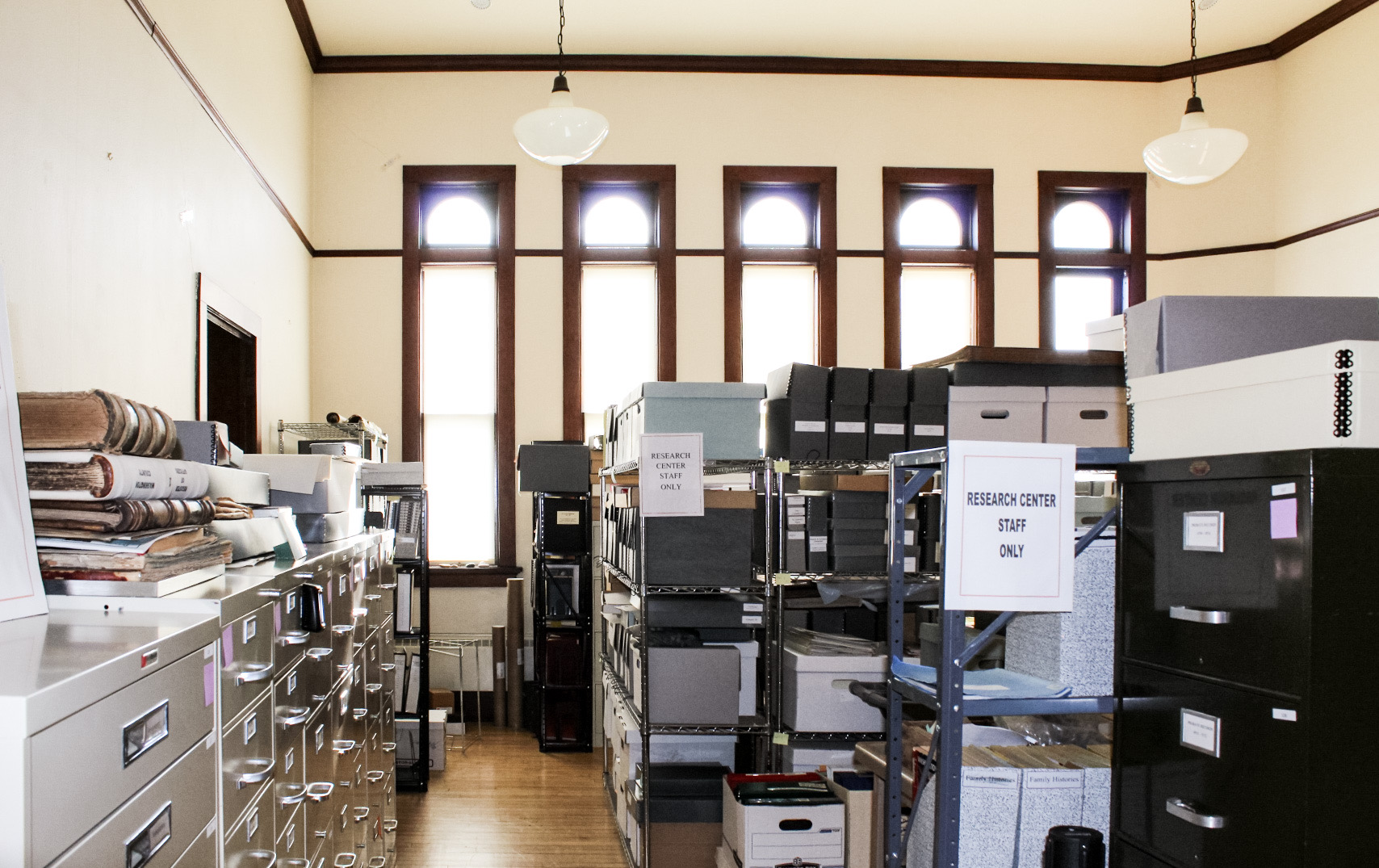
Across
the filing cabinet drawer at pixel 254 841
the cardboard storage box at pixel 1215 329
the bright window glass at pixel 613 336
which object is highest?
the bright window glass at pixel 613 336

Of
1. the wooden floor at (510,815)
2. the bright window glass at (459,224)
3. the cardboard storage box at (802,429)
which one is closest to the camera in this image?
the cardboard storage box at (802,429)

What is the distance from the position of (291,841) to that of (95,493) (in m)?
0.84

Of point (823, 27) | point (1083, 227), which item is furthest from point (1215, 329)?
point (1083, 227)

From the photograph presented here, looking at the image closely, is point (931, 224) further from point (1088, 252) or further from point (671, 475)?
point (671, 475)

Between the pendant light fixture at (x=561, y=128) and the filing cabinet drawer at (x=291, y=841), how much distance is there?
289 cm

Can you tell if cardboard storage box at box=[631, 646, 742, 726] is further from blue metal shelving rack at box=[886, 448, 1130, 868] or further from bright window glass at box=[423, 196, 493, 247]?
bright window glass at box=[423, 196, 493, 247]

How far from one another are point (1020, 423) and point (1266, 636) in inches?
87.0

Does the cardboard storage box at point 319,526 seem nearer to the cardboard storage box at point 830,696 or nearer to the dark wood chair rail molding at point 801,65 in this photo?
the cardboard storage box at point 830,696

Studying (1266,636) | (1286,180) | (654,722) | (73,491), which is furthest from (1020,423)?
(1286,180)

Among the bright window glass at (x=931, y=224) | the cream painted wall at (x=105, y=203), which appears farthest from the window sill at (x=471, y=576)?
the bright window glass at (x=931, y=224)

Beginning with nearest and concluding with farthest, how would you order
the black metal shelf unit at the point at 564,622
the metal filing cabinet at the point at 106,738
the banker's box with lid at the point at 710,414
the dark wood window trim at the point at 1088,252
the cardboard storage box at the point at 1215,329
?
the metal filing cabinet at the point at 106,738, the cardboard storage box at the point at 1215,329, the banker's box with lid at the point at 710,414, the black metal shelf unit at the point at 564,622, the dark wood window trim at the point at 1088,252

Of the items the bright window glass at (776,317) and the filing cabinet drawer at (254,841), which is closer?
the filing cabinet drawer at (254,841)

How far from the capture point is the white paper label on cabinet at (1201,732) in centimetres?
147

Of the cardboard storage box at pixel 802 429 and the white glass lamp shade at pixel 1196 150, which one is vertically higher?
the white glass lamp shade at pixel 1196 150
